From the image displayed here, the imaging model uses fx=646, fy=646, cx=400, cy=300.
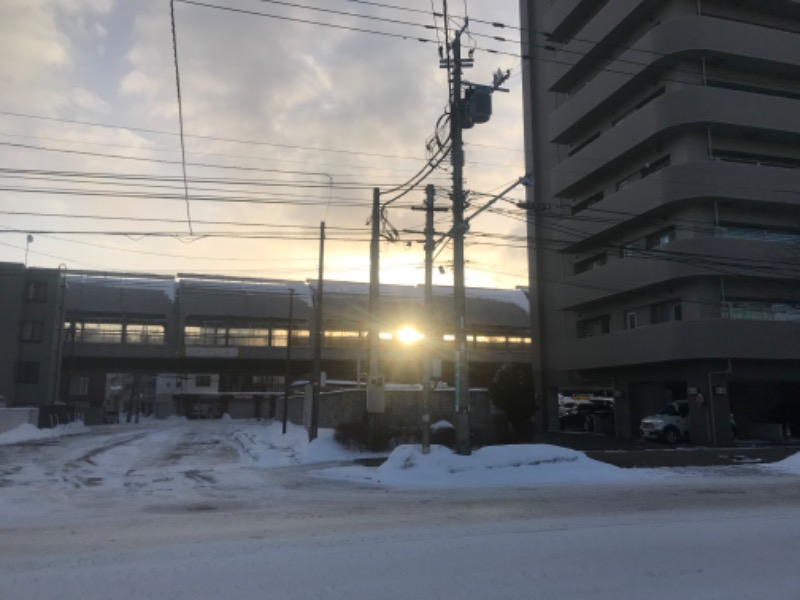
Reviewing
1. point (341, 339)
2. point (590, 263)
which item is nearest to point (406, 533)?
point (590, 263)

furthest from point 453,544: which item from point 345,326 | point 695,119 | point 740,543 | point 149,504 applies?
point 345,326

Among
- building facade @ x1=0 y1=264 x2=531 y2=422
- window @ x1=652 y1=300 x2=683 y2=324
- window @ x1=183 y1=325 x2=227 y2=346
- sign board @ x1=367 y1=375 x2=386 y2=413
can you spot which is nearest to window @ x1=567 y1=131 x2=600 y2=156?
window @ x1=652 y1=300 x2=683 y2=324

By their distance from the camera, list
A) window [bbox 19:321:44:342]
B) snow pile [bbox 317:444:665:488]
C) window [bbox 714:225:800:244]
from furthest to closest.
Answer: window [bbox 19:321:44:342] → window [bbox 714:225:800:244] → snow pile [bbox 317:444:665:488]

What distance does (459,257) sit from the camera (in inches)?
734

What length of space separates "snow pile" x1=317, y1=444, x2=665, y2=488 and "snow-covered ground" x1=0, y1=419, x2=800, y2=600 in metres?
0.07

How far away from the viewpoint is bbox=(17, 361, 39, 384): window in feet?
158

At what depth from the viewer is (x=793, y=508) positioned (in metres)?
11.0

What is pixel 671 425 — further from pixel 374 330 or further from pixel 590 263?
pixel 374 330

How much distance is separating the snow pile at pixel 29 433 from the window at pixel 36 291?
11.4m

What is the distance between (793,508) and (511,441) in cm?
1590

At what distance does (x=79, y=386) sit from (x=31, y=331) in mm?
33107

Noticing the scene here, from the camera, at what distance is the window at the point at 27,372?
48.2 m

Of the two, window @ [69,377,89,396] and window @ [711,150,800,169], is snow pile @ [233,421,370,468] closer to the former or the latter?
window @ [711,150,800,169]

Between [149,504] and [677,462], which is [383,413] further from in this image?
[149,504]
